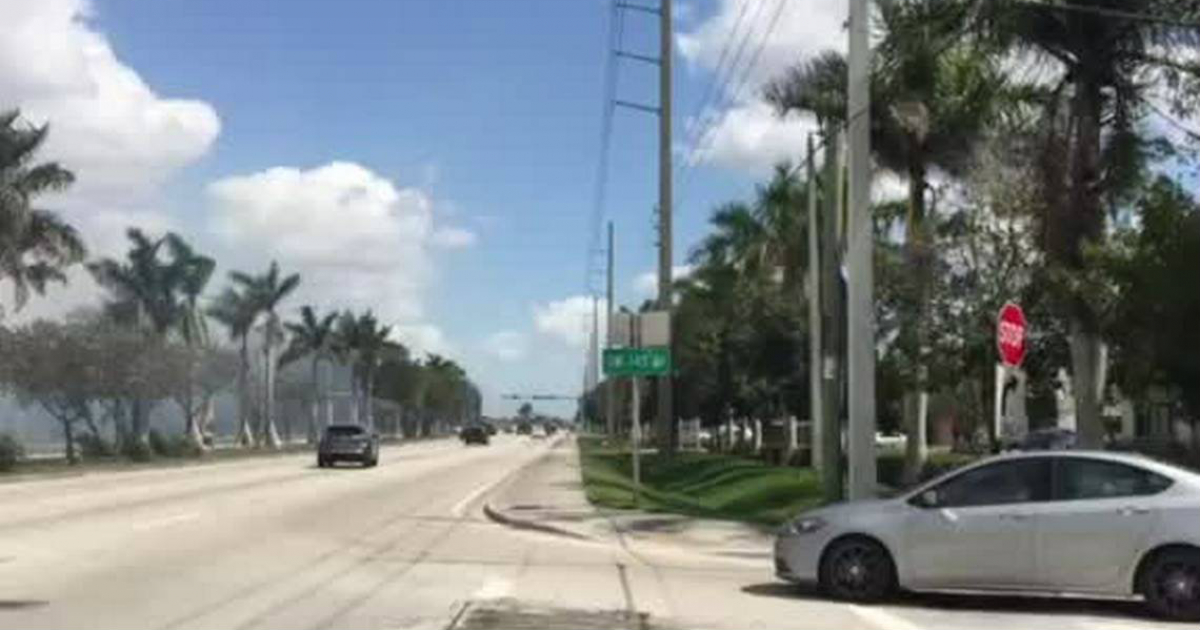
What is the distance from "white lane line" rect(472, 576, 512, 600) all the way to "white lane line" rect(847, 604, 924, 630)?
335 cm

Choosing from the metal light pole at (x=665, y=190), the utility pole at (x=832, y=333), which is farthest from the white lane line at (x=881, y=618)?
the metal light pole at (x=665, y=190)

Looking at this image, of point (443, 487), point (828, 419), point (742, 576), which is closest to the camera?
point (742, 576)

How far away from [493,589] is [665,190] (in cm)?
3337

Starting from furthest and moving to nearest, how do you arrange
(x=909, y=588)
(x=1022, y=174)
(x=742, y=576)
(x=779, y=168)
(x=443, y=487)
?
(x=779, y=168)
(x=443, y=487)
(x=1022, y=174)
(x=742, y=576)
(x=909, y=588)

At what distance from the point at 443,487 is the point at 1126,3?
23641mm

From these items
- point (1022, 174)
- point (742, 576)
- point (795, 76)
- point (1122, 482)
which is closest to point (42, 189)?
point (795, 76)

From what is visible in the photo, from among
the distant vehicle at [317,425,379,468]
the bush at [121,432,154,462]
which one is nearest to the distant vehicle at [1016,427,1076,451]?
the distant vehicle at [317,425,379,468]

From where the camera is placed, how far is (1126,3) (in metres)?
26.7

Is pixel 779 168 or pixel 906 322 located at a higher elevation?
pixel 779 168

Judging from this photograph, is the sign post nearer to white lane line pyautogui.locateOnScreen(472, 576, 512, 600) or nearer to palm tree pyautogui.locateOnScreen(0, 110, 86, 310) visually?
white lane line pyautogui.locateOnScreen(472, 576, 512, 600)

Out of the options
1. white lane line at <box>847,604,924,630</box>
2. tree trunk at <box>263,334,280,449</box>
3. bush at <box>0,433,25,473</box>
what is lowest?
white lane line at <box>847,604,924,630</box>

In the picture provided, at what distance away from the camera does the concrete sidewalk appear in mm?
24594

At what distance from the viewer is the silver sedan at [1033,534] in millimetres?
15812

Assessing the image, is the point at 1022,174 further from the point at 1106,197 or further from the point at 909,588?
the point at 909,588
